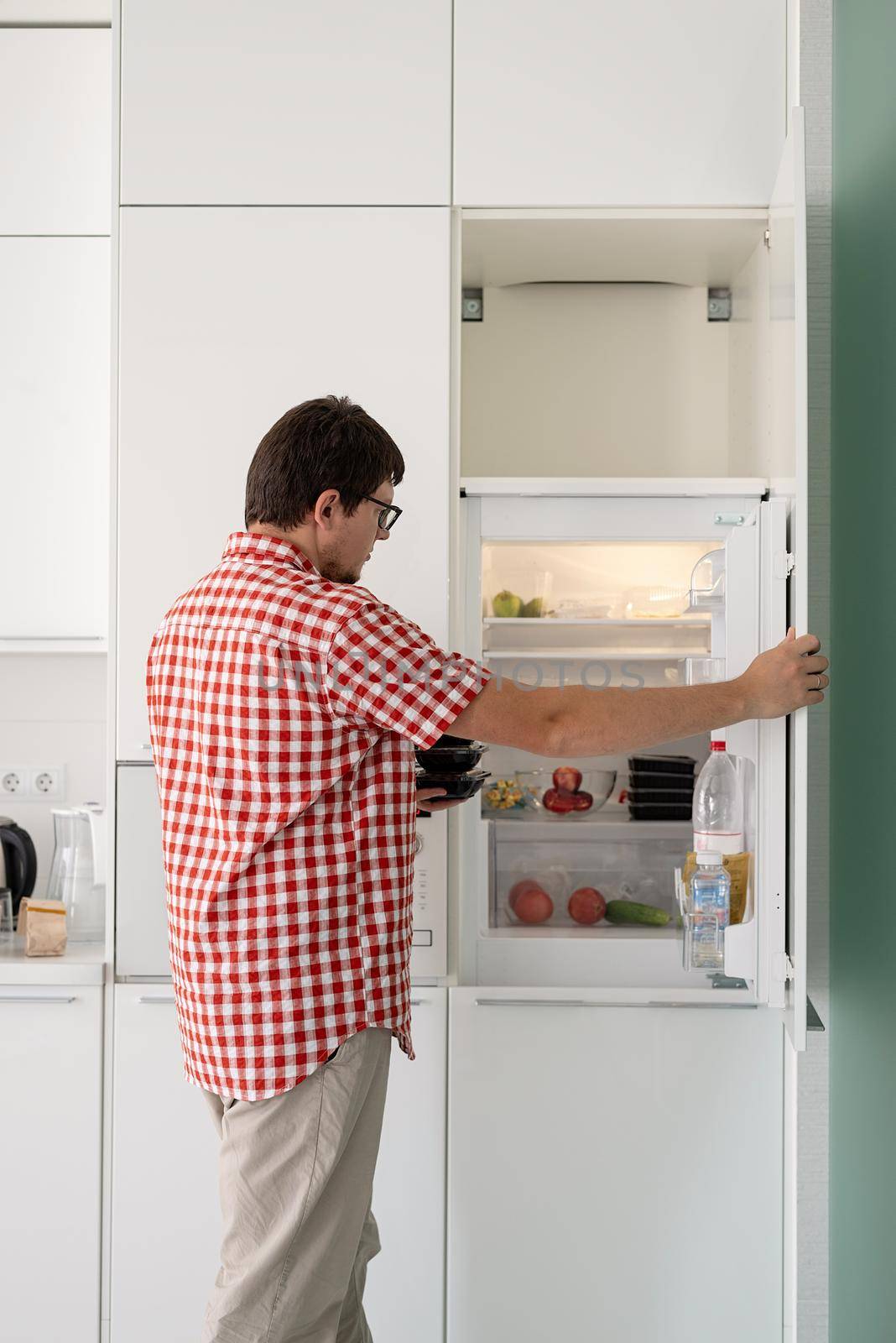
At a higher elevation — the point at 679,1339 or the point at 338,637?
the point at 338,637

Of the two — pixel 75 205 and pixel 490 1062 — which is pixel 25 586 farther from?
pixel 490 1062

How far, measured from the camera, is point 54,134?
84.5 inches

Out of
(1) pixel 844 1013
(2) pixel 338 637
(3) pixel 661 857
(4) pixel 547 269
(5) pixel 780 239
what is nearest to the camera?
(2) pixel 338 637

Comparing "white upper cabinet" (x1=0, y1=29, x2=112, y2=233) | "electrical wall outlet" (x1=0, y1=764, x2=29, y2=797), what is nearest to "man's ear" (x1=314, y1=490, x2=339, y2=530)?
"white upper cabinet" (x1=0, y1=29, x2=112, y2=233)

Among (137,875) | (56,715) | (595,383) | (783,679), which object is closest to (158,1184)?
(137,875)

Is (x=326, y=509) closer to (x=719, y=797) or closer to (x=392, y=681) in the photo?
(x=392, y=681)

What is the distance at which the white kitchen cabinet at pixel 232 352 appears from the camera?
1.92 meters

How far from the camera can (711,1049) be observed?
1.89 meters

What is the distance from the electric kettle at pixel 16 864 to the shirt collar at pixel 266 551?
1068mm

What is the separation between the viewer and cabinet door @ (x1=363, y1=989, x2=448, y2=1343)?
1890mm

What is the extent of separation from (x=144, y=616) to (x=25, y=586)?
397 mm

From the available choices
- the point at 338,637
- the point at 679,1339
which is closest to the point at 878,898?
the point at 679,1339

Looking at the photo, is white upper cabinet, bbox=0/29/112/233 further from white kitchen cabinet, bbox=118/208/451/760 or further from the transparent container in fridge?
the transparent container in fridge

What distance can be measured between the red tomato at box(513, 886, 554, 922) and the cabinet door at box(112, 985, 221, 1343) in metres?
0.66
